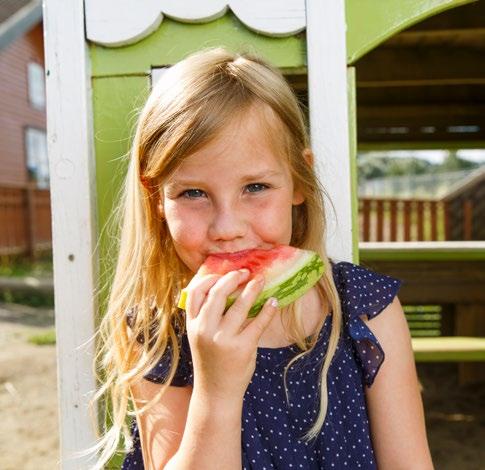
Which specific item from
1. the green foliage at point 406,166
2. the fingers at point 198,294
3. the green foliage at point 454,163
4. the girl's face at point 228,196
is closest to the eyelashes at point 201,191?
the girl's face at point 228,196

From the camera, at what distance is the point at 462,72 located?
4.19 metres

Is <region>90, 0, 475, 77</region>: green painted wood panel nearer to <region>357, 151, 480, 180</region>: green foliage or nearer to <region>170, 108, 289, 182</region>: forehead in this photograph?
<region>170, 108, 289, 182</region>: forehead

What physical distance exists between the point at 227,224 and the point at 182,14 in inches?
35.3

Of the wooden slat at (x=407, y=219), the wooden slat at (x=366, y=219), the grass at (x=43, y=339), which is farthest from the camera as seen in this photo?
the wooden slat at (x=407, y=219)

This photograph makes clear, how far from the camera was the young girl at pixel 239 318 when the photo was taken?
4.84 ft

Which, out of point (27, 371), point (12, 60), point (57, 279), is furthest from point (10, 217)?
point (57, 279)

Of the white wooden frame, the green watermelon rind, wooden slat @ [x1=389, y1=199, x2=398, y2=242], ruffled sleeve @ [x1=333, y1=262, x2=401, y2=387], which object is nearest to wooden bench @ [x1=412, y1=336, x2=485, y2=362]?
the white wooden frame

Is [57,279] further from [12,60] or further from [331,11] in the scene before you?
[12,60]

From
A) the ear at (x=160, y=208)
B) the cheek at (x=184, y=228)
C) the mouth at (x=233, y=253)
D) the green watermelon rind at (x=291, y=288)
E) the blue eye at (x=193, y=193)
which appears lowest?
the green watermelon rind at (x=291, y=288)

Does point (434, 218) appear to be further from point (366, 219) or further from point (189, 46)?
point (189, 46)

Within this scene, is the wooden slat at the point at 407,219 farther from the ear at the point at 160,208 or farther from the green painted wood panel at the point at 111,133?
the ear at the point at 160,208

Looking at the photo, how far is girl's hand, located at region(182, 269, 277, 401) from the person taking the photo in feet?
4.66

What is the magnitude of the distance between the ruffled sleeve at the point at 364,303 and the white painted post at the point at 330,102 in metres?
0.25

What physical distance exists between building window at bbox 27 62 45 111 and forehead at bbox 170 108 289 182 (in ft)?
64.1
